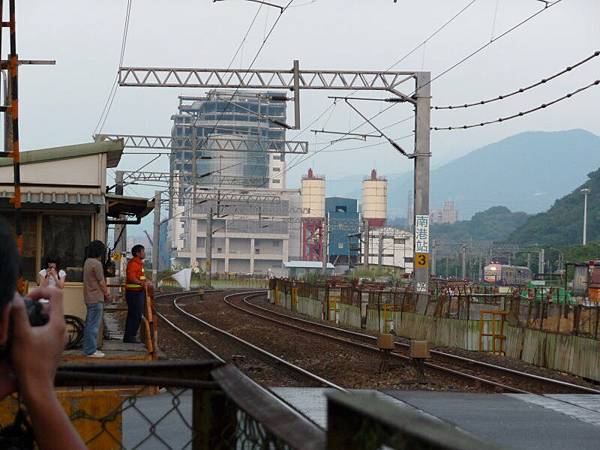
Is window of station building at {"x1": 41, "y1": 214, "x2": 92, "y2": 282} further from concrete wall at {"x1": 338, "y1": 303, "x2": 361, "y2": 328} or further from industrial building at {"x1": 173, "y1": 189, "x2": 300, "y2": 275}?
industrial building at {"x1": 173, "y1": 189, "x2": 300, "y2": 275}

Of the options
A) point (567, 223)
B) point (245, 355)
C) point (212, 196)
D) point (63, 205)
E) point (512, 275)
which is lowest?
point (512, 275)

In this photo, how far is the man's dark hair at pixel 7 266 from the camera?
2.28 meters

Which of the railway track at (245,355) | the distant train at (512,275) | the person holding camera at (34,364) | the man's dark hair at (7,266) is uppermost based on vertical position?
the man's dark hair at (7,266)

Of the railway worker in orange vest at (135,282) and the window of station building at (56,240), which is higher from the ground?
the window of station building at (56,240)

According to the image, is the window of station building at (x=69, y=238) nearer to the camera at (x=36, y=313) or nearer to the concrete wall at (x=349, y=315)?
the camera at (x=36, y=313)

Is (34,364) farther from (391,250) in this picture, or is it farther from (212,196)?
(391,250)

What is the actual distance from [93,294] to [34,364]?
13.7 metres

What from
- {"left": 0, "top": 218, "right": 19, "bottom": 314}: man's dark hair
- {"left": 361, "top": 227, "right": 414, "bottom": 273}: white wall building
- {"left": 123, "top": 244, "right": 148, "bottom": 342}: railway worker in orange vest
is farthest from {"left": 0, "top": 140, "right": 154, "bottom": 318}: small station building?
{"left": 361, "top": 227, "right": 414, "bottom": 273}: white wall building

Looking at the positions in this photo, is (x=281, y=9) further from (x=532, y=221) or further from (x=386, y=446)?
(x=532, y=221)

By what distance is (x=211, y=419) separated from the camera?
11.7ft

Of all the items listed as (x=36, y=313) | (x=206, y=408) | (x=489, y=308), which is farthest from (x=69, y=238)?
(x=489, y=308)

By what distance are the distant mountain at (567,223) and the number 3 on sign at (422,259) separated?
10545 cm

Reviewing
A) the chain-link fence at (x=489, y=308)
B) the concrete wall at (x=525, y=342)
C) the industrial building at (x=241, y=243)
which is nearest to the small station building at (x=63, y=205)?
the concrete wall at (x=525, y=342)

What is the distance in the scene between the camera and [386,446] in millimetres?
2166
